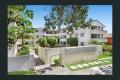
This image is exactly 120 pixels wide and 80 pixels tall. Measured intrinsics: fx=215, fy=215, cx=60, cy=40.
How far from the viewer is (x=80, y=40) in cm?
532

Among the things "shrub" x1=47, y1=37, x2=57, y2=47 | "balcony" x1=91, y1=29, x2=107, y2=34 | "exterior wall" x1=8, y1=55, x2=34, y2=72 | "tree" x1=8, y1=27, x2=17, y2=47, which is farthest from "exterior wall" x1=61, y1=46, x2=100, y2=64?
"tree" x1=8, y1=27, x2=17, y2=47

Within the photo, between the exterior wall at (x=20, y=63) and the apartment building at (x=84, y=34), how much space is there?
54 cm

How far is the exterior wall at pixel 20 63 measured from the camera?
16.9ft

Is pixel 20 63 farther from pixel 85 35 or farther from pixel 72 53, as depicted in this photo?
pixel 85 35

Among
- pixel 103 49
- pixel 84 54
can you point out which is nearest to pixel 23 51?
pixel 84 54

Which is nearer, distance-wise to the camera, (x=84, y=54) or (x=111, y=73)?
(x=111, y=73)

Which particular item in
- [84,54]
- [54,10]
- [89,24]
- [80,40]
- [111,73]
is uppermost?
[54,10]

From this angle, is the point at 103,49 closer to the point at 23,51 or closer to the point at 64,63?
the point at 64,63

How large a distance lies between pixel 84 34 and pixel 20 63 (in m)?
1.72

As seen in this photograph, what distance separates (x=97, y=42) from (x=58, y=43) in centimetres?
99

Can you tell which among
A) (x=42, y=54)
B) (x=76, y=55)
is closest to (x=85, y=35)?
(x=76, y=55)

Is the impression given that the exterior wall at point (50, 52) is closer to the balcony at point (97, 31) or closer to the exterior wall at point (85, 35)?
the exterior wall at point (85, 35)

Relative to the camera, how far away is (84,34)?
206 inches

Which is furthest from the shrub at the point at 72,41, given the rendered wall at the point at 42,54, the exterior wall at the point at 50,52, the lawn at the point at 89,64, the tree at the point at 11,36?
the tree at the point at 11,36
